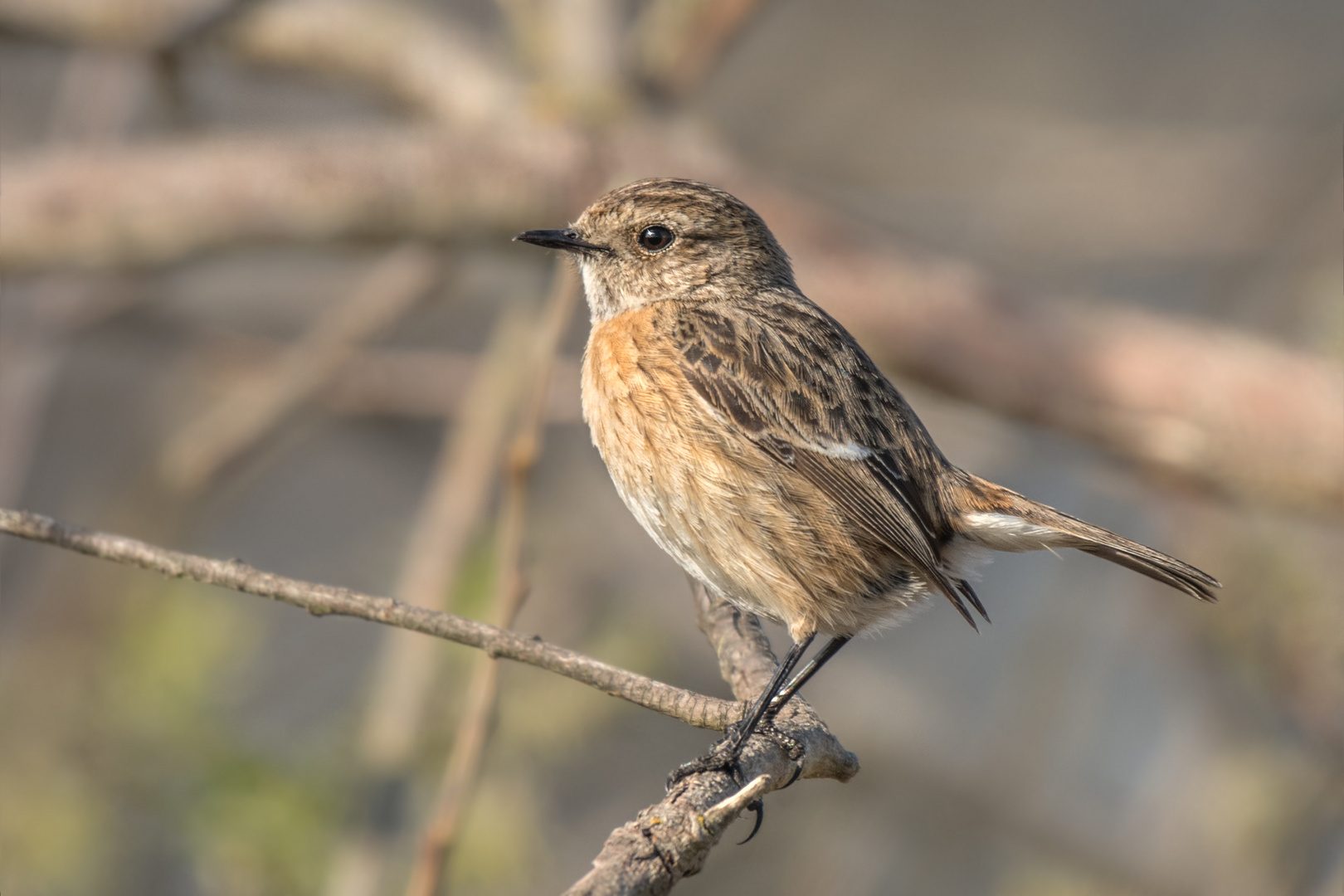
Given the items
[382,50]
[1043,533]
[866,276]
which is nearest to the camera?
[1043,533]

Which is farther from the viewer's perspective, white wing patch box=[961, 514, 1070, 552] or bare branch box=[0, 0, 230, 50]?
bare branch box=[0, 0, 230, 50]

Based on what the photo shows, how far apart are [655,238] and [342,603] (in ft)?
7.17

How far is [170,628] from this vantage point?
18.4 ft

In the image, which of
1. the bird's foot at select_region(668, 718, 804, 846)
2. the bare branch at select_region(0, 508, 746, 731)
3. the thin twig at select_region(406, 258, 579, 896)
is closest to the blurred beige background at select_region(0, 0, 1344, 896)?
the thin twig at select_region(406, 258, 579, 896)

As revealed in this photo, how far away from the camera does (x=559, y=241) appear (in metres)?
4.42

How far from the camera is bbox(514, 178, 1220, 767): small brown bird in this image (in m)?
3.87

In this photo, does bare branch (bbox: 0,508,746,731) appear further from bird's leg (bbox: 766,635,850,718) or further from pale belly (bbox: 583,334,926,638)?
pale belly (bbox: 583,334,926,638)

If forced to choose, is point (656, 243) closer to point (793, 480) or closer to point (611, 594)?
point (793, 480)

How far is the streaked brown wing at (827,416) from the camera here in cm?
394

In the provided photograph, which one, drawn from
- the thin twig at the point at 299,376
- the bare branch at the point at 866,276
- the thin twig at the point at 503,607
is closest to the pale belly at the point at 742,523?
the thin twig at the point at 503,607

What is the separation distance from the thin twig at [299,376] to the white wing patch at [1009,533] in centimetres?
319

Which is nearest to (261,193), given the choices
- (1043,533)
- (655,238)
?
(655,238)

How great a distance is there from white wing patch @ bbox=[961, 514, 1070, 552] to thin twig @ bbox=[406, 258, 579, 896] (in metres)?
A: 1.43

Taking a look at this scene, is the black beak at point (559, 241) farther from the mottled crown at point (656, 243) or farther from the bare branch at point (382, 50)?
the bare branch at point (382, 50)
